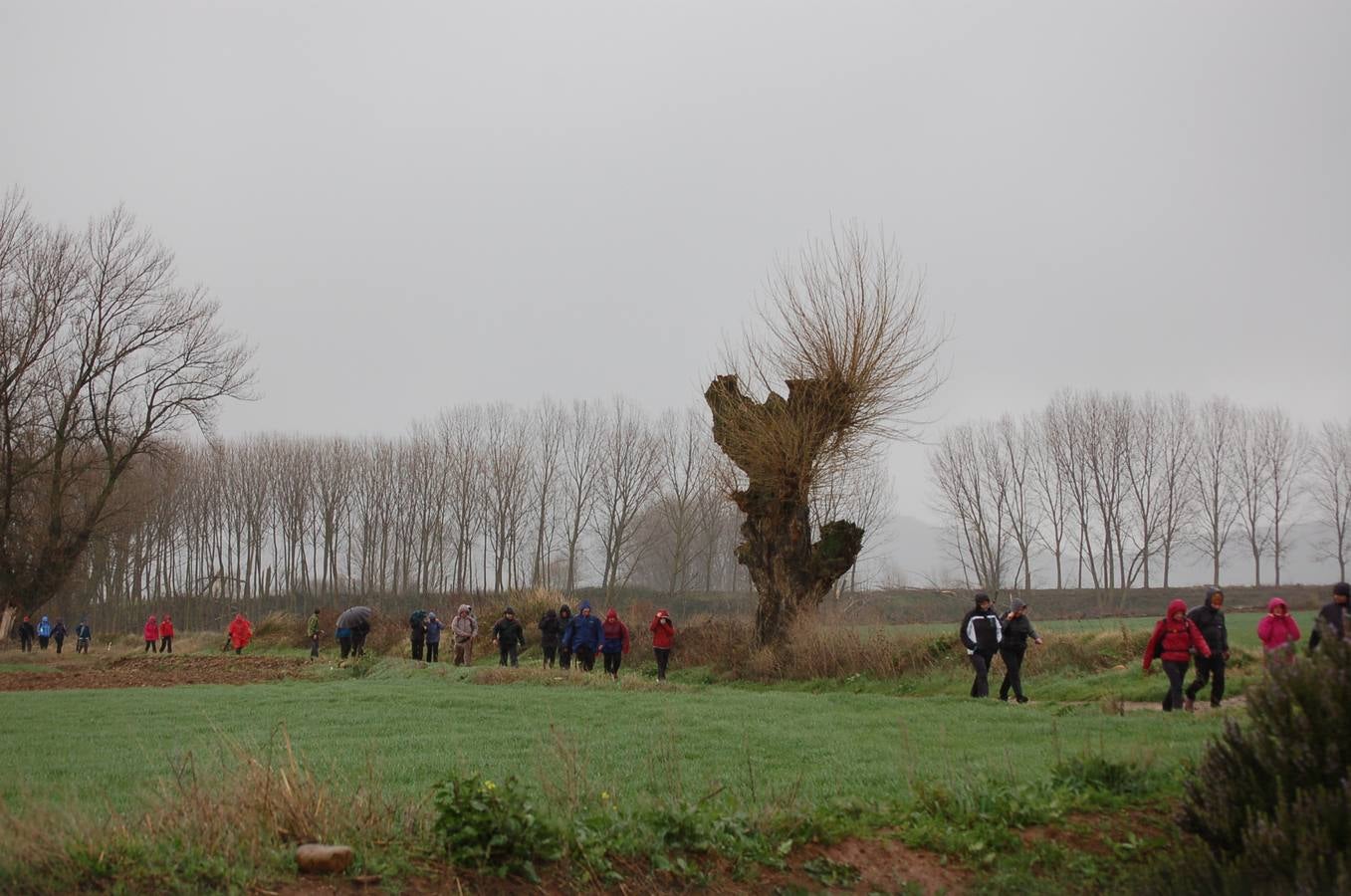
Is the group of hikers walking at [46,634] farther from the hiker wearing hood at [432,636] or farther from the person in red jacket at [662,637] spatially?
the person in red jacket at [662,637]

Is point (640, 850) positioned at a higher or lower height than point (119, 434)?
→ lower

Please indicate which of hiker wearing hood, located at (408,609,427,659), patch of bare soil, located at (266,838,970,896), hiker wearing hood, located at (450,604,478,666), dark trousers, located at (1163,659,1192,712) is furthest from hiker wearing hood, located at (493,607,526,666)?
patch of bare soil, located at (266,838,970,896)

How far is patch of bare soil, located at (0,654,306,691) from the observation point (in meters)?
22.7

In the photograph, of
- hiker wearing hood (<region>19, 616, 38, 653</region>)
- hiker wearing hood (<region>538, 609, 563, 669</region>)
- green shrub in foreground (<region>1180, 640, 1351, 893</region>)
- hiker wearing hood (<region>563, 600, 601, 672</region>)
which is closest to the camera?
green shrub in foreground (<region>1180, 640, 1351, 893</region>)

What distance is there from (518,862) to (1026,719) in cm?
911

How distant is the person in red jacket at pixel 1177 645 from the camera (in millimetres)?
13516

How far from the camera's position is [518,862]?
5500 mm

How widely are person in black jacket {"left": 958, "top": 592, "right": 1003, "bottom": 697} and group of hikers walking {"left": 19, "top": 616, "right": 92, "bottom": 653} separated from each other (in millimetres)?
40575

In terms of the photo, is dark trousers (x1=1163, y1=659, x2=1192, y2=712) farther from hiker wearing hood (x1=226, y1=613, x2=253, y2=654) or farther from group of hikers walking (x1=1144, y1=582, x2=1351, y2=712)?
hiker wearing hood (x1=226, y1=613, x2=253, y2=654)

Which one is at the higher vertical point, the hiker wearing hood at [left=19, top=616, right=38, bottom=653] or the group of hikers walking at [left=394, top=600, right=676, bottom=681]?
the group of hikers walking at [left=394, top=600, right=676, bottom=681]

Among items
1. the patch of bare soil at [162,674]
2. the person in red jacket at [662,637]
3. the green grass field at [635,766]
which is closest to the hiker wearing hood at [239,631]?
the patch of bare soil at [162,674]

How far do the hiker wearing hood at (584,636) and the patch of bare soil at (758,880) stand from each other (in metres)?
16.9

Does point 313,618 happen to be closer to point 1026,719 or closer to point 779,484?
point 779,484

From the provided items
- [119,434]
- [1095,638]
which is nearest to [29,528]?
[119,434]
